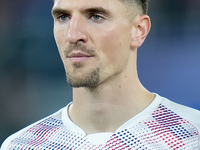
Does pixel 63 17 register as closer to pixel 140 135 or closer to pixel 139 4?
pixel 139 4

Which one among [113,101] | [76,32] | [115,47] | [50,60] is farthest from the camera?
[50,60]

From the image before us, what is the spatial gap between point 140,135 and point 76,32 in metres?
0.81

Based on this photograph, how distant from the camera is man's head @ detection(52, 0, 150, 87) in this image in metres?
2.37

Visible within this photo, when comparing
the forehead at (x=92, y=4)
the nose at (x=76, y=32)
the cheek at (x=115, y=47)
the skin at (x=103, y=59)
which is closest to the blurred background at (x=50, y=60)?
the skin at (x=103, y=59)

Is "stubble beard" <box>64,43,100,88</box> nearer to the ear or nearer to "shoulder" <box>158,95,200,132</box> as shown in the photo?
the ear

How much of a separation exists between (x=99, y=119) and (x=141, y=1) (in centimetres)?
89

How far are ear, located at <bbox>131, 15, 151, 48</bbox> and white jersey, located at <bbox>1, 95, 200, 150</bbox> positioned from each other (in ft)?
1.42

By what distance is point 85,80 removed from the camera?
2379 millimetres

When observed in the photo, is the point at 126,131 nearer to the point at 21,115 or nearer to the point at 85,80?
the point at 85,80

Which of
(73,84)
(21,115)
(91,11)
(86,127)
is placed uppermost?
(91,11)

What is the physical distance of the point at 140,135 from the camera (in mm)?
2496

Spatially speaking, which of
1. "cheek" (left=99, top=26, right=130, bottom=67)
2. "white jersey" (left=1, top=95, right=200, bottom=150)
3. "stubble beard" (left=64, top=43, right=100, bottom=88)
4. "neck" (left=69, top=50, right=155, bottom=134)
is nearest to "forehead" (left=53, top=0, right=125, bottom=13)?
"cheek" (left=99, top=26, right=130, bottom=67)

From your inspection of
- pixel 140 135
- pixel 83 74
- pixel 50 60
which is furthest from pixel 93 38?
pixel 50 60

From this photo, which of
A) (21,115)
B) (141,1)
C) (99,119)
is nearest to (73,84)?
(99,119)
